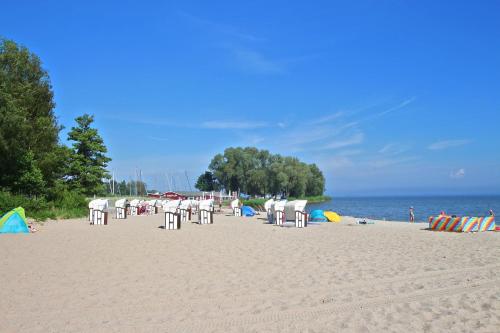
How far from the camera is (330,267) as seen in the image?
880 cm

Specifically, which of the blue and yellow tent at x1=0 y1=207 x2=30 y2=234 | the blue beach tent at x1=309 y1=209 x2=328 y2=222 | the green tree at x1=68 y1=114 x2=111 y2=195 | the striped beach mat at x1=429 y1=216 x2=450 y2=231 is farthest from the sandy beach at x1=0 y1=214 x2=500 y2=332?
the green tree at x1=68 y1=114 x2=111 y2=195

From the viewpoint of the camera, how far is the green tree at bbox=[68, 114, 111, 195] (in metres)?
36.8

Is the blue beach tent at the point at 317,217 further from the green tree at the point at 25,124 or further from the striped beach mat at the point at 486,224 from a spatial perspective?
the green tree at the point at 25,124

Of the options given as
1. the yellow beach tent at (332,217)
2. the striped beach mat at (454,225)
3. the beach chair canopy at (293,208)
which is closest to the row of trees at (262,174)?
the yellow beach tent at (332,217)

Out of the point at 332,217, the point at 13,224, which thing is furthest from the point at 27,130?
the point at 332,217

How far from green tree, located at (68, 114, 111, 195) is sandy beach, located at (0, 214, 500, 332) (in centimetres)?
2609

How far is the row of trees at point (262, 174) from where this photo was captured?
267 feet

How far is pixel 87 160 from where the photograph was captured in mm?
37750

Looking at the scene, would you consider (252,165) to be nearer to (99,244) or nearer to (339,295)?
(99,244)

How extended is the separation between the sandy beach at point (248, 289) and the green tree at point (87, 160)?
26.1 meters

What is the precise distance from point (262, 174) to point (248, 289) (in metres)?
75.6

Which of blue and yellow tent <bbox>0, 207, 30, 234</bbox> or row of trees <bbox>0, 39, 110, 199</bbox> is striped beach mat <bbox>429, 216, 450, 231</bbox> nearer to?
blue and yellow tent <bbox>0, 207, 30, 234</bbox>

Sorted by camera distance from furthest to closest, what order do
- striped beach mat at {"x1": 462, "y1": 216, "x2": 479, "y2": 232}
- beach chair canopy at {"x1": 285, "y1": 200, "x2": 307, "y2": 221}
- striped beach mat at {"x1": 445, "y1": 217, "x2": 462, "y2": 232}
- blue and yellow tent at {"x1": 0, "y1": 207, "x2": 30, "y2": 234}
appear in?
beach chair canopy at {"x1": 285, "y1": 200, "x2": 307, "y2": 221} → striped beach mat at {"x1": 445, "y1": 217, "x2": 462, "y2": 232} → striped beach mat at {"x1": 462, "y1": 216, "x2": 479, "y2": 232} → blue and yellow tent at {"x1": 0, "y1": 207, "x2": 30, "y2": 234}

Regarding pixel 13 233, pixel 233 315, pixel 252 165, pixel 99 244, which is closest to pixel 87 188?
pixel 13 233
